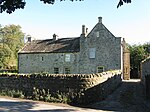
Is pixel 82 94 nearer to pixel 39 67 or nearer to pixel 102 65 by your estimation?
pixel 102 65

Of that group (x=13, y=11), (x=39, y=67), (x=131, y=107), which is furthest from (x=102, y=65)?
(x=13, y=11)

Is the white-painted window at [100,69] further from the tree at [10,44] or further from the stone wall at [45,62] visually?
the tree at [10,44]

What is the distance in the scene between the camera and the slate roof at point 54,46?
4541 centimetres

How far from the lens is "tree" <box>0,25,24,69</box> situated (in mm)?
67438

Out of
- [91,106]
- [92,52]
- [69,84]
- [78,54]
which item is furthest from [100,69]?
[91,106]

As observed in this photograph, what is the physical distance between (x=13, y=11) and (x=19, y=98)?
1424 cm

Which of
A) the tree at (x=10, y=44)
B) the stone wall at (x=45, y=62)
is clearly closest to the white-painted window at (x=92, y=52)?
the stone wall at (x=45, y=62)

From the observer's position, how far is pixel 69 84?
1894 centimetres

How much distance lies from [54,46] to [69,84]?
28855mm

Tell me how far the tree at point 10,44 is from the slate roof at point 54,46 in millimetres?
18452

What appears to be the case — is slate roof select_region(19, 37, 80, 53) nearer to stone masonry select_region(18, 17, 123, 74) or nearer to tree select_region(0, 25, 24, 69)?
stone masonry select_region(18, 17, 123, 74)

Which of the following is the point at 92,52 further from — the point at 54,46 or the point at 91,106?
the point at 91,106

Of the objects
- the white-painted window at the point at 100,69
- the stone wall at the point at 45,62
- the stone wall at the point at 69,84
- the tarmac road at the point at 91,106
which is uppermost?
the stone wall at the point at 45,62

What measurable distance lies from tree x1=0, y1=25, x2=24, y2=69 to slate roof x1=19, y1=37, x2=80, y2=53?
60.5 feet
